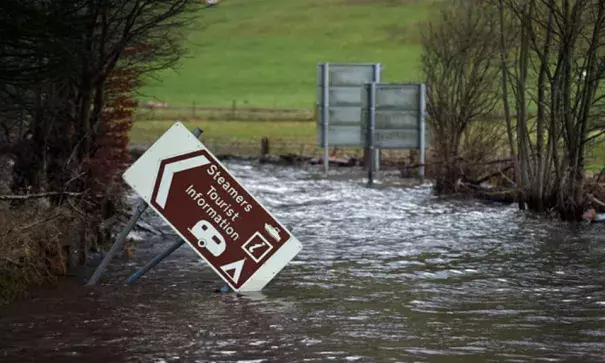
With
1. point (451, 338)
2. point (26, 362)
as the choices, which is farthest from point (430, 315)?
point (26, 362)

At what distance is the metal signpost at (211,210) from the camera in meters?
13.7

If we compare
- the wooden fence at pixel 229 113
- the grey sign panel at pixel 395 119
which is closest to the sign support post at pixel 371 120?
the grey sign panel at pixel 395 119

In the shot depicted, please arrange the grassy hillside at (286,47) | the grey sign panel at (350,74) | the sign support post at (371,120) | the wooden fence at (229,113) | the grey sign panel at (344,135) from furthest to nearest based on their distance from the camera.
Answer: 1. the grassy hillside at (286,47)
2. the wooden fence at (229,113)
3. the grey sign panel at (350,74)
4. the grey sign panel at (344,135)
5. the sign support post at (371,120)

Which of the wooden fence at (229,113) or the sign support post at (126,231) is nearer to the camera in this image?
the sign support post at (126,231)

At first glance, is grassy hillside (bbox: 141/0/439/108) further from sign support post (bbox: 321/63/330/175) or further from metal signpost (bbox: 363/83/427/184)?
metal signpost (bbox: 363/83/427/184)

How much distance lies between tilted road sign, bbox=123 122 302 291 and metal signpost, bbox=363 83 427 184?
802 inches

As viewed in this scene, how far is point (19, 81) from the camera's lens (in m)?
13.6

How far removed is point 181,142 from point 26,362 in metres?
3.95

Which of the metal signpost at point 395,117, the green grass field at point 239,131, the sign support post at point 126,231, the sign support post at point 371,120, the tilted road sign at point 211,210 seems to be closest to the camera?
the tilted road sign at point 211,210

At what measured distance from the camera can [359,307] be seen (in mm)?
13656

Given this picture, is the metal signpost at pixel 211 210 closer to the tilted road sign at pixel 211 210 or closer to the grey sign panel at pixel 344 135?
the tilted road sign at pixel 211 210

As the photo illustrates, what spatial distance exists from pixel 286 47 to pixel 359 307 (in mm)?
115344

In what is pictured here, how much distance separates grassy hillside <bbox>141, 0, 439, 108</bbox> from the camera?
318ft

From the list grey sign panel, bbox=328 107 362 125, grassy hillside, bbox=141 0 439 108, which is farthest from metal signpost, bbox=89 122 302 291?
grassy hillside, bbox=141 0 439 108
